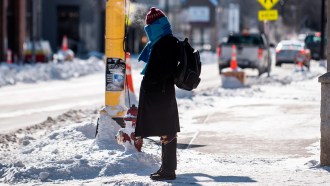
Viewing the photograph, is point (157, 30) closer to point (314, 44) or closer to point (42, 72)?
point (42, 72)

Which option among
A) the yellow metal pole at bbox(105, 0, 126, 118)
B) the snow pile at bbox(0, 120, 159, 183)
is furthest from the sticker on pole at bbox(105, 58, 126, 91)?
the snow pile at bbox(0, 120, 159, 183)

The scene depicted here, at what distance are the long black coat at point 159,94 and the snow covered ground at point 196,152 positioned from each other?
0.53 m

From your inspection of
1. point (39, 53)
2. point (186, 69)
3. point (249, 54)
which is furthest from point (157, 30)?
point (39, 53)

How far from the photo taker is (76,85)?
2928 cm

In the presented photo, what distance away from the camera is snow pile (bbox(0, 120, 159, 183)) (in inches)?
368

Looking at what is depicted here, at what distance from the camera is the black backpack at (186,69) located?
29.4 feet

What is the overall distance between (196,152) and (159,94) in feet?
8.39

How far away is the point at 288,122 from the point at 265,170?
5.58 metres

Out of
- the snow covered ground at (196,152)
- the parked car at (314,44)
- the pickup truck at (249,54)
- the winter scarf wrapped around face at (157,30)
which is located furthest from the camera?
the parked car at (314,44)

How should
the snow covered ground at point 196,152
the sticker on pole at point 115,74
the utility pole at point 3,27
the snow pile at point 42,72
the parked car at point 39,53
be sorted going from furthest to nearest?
the utility pole at point 3,27, the parked car at point 39,53, the snow pile at point 42,72, the sticker on pole at point 115,74, the snow covered ground at point 196,152

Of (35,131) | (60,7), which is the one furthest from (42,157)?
(60,7)

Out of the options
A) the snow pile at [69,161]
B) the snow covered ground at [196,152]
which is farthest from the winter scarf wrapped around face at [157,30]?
the snow covered ground at [196,152]

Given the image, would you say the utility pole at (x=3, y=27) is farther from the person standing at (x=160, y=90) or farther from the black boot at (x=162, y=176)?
the black boot at (x=162, y=176)

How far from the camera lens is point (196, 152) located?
11508mm
